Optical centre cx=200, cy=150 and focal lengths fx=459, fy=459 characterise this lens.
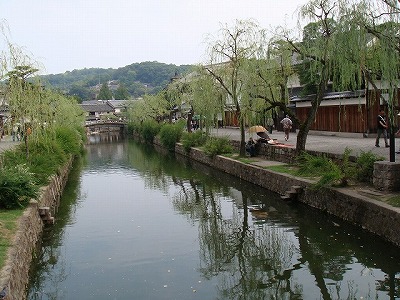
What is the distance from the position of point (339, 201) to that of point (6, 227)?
817cm

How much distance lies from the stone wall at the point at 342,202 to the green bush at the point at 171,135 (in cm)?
1803

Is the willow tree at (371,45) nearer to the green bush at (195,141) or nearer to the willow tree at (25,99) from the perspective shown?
the willow tree at (25,99)

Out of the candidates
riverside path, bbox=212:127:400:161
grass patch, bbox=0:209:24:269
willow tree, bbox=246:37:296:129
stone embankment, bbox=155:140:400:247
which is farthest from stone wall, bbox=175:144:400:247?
grass patch, bbox=0:209:24:269

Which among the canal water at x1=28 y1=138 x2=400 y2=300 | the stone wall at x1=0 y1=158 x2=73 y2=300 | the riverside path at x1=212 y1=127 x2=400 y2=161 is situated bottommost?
the canal water at x1=28 y1=138 x2=400 y2=300

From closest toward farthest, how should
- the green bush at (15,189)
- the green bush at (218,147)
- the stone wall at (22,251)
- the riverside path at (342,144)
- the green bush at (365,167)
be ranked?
the stone wall at (22,251)
the green bush at (15,189)
the green bush at (365,167)
the riverside path at (342,144)
the green bush at (218,147)

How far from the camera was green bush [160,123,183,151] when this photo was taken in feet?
123

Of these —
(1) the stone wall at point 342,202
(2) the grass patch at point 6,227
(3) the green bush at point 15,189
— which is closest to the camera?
(2) the grass patch at point 6,227

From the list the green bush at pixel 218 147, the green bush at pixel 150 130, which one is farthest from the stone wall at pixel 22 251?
the green bush at pixel 150 130

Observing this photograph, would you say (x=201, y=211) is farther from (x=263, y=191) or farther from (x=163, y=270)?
(x=163, y=270)

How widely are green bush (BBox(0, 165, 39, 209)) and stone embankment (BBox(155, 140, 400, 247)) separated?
7.69m

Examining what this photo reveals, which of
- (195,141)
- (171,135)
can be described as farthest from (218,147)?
(171,135)

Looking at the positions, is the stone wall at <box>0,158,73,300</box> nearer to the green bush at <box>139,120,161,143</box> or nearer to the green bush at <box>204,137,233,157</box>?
the green bush at <box>204,137,233,157</box>

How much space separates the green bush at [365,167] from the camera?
12633 mm

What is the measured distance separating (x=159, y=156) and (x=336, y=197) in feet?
80.0
